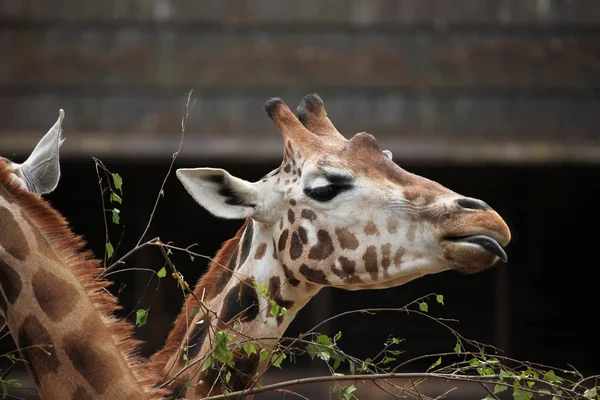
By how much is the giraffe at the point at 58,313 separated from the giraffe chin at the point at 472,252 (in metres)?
1.18

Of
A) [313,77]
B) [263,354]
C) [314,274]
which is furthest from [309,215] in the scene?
[313,77]

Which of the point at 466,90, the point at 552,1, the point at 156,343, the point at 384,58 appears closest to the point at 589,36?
the point at 552,1

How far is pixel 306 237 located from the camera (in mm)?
4266

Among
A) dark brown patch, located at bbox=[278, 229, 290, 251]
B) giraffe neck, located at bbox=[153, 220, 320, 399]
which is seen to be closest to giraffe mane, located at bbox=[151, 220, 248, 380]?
giraffe neck, located at bbox=[153, 220, 320, 399]

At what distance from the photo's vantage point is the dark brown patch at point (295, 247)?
426cm

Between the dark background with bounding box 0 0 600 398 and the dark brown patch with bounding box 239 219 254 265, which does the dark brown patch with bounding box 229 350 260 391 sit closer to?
the dark brown patch with bounding box 239 219 254 265

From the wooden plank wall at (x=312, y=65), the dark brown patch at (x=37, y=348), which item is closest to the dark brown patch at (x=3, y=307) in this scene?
the dark brown patch at (x=37, y=348)

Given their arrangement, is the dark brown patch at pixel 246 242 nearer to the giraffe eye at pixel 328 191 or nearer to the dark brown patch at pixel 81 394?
the giraffe eye at pixel 328 191

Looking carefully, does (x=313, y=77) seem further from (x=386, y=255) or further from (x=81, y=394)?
(x=81, y=394)

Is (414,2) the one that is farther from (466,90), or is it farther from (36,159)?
(36,159)

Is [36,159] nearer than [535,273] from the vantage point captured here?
Yes

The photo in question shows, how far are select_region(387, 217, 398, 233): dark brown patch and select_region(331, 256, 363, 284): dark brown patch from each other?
20 cm

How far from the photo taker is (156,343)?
1080 cm

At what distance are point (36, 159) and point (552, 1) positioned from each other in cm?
643
